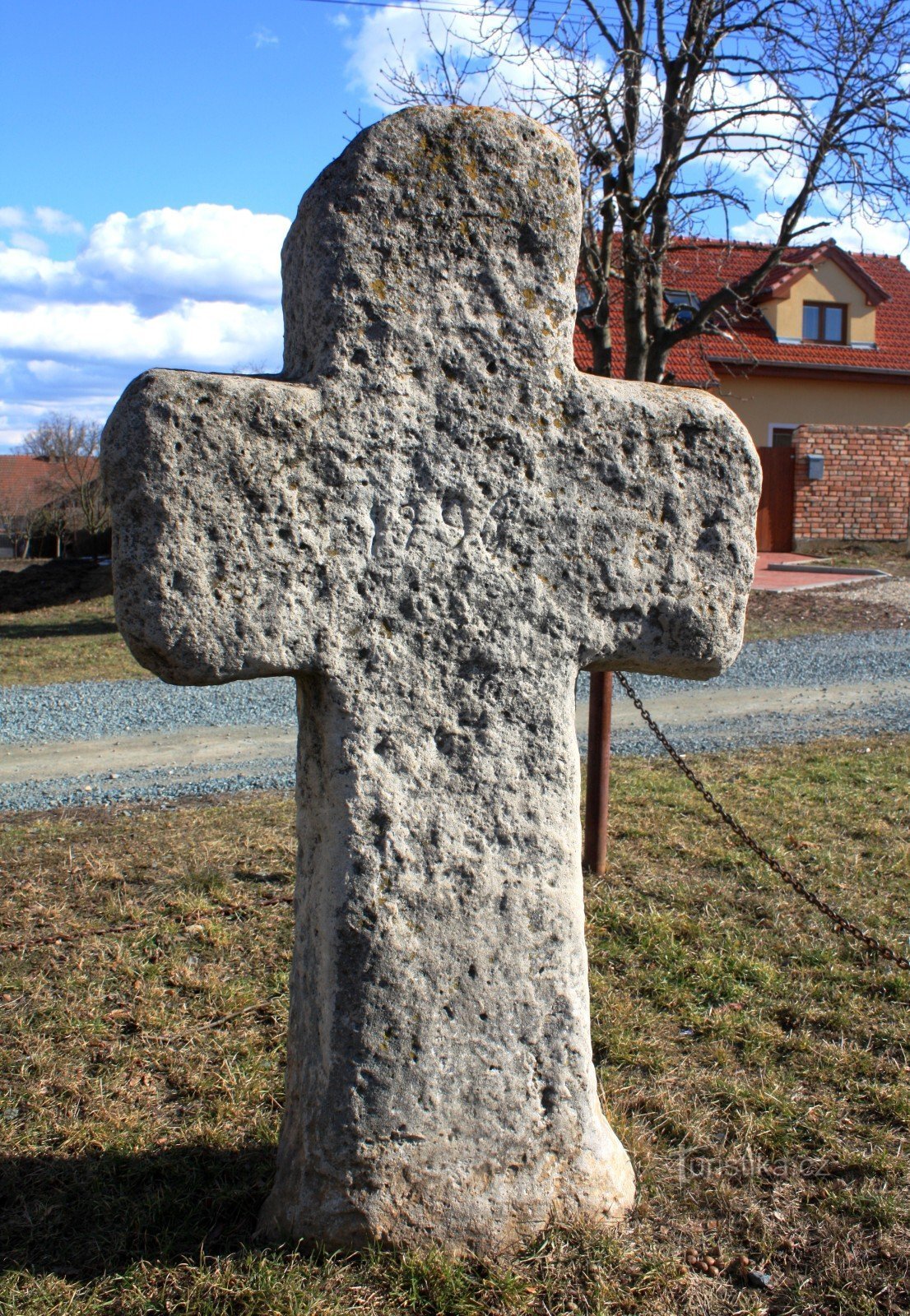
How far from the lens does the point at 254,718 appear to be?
878 centimetres

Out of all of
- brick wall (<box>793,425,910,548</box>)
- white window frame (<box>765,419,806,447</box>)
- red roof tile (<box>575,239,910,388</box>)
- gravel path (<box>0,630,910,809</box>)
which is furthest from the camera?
white window frame (<box>765,419,806,447</box>)

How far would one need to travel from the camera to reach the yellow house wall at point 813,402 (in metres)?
25.2

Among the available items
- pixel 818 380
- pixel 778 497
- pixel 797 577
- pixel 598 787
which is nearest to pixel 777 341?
pixel 818 380

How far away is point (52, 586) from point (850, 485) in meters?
15.8

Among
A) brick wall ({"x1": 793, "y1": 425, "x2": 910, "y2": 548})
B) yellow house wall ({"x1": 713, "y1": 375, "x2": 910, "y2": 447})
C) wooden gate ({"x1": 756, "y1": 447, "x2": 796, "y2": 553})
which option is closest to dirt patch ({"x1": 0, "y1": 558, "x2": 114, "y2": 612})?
wooden gate ({"x1": 756, "y1": 447, "x2": 796, "y2": 553})

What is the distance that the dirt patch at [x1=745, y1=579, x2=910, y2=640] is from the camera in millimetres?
13413

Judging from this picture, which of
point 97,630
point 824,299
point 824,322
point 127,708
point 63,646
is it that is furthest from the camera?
point 824,322

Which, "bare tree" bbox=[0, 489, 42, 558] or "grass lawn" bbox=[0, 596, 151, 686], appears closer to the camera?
"grass lawn" bbox=[0, 596, 151, 686]

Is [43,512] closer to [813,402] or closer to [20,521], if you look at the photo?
[20,521]

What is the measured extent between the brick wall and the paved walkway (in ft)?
7.13

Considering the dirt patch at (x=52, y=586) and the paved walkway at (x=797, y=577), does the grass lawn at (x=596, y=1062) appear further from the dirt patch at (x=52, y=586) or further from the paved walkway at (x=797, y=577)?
the dirt patch at (x=52, y=586)

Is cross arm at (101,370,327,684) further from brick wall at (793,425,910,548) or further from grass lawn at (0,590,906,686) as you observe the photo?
brick wall at (793,425,910,548)

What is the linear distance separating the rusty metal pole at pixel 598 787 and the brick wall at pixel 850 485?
18201mm

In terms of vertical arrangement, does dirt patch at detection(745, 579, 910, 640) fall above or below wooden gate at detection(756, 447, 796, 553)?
below
